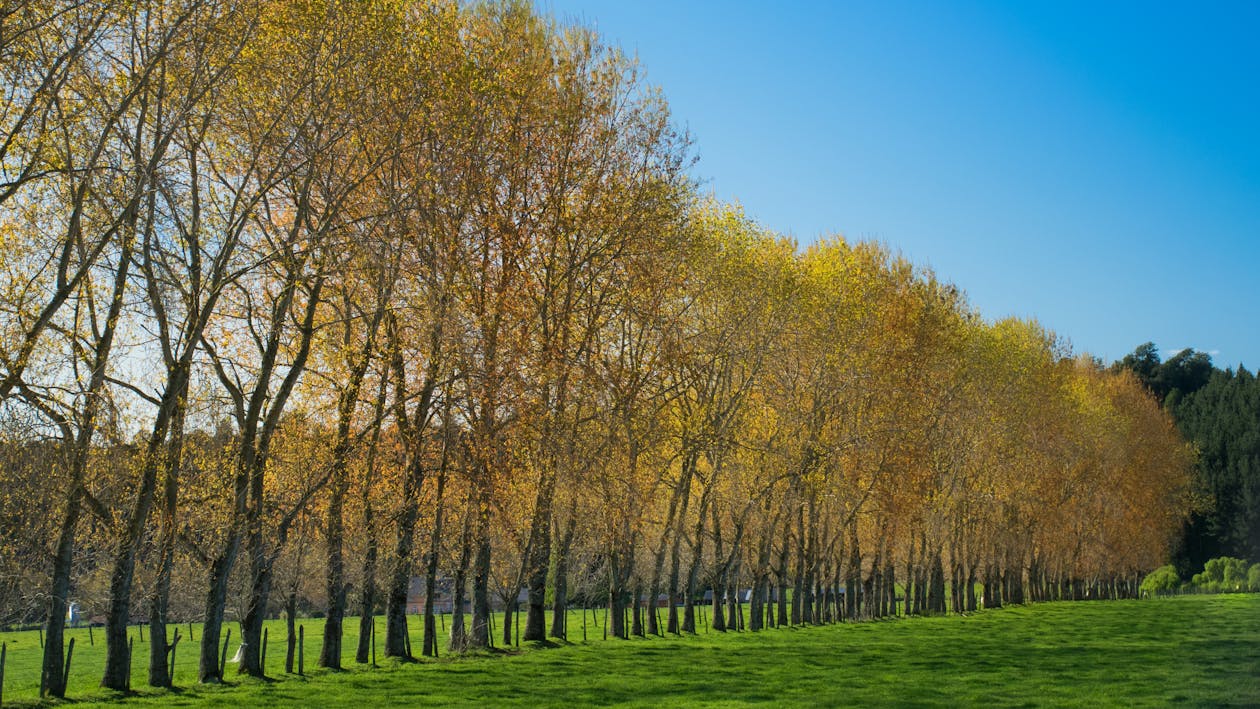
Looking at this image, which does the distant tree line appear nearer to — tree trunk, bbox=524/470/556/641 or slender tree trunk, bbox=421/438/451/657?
tree trunk, bbox=524/470/556/641

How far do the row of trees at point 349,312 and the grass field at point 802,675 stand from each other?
275 cm

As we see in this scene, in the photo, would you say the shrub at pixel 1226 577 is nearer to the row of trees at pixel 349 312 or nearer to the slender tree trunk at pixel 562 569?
the row of trees at pixel 349 312

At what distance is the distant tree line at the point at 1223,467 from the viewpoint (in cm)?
12019

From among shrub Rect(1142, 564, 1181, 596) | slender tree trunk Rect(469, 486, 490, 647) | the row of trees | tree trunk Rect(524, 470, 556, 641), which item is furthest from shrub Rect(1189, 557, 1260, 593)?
slender tree trunk Rect(469, 486, 490, 647)

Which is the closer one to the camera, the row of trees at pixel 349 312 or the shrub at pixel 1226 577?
the row of trees at pixel 349 312

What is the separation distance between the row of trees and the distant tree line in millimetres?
94434

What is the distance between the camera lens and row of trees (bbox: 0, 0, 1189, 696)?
62.3ft

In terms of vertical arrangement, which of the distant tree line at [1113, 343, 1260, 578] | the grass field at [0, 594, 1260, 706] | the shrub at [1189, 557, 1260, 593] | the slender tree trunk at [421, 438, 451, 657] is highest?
the distant tree line at [1113, 343, 1260, 578]

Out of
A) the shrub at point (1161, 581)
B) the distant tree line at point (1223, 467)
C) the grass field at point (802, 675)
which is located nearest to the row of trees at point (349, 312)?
the grass field at point (802, 675)

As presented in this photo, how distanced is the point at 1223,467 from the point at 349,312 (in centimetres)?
12692

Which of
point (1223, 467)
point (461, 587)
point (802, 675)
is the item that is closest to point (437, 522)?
point (461, 587)

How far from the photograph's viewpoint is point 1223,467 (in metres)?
126

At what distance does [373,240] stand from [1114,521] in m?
72.8

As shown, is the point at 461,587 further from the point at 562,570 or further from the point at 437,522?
the point at 562,570
